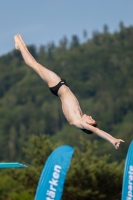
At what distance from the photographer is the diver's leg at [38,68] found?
36.4ft

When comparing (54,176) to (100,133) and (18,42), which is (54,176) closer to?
(18,42)

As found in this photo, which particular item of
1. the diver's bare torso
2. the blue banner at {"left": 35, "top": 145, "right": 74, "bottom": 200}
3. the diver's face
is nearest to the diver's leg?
the diver's bare torso

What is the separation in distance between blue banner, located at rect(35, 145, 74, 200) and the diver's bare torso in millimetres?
7230

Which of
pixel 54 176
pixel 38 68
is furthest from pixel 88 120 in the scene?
pixel 54 176

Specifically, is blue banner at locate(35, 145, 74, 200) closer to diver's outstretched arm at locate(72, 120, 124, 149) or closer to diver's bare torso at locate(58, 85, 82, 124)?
diver's bare torso at locate(58, 85, 82, 124)

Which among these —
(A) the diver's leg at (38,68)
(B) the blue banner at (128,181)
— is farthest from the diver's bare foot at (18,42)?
(B) the blue banner at (128,181)

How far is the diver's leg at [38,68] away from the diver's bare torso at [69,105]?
21 centimetres

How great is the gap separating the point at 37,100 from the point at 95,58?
17.6 m

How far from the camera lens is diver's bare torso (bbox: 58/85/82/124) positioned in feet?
34.9

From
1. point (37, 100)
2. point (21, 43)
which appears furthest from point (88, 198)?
point (37, 100)

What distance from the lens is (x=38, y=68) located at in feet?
37.0

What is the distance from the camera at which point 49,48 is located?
153 metres

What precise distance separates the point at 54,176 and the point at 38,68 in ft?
24.7

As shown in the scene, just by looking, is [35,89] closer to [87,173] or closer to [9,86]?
[9,86]
